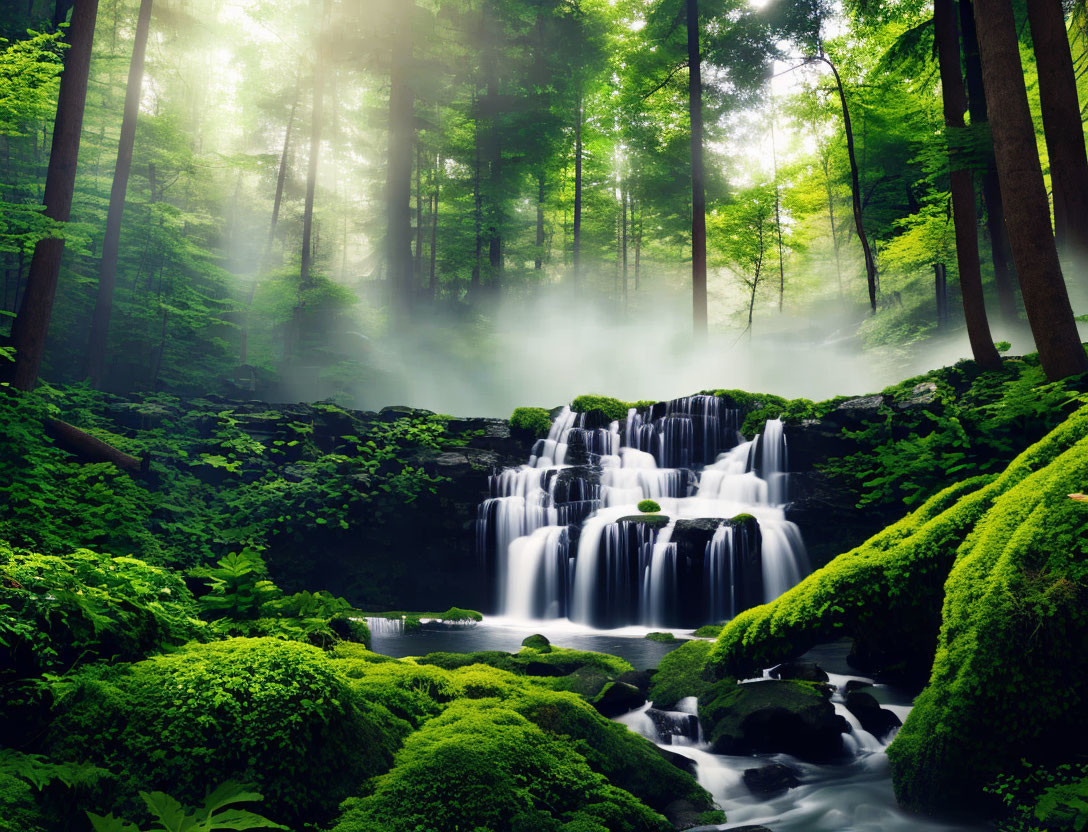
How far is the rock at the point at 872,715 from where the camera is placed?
593 cm

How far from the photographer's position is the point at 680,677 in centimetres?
687

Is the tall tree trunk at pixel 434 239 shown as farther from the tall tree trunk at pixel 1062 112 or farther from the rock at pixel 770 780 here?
the rock at pixel 770 780

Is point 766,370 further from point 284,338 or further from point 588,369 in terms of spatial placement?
point 284,338

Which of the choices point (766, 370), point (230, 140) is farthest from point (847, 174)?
point (230, 140)

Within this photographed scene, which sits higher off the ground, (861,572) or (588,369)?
(588,369)

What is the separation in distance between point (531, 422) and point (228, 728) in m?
14.4

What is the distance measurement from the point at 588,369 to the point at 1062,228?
19398mm

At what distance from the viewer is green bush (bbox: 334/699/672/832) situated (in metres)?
3.11

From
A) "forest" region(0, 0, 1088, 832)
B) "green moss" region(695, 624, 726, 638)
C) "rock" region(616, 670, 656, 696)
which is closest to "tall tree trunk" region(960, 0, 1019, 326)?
"forest" region(0, 0, 1088, 832)

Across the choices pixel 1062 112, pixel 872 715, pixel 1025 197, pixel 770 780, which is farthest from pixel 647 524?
pixel 1062 112

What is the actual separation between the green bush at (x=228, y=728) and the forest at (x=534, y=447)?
0.02 meters

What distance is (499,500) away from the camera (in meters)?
14.5

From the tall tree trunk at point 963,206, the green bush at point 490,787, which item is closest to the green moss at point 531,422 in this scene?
the tall tree trunk at point 963,206

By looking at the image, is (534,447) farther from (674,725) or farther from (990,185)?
(990,185)
